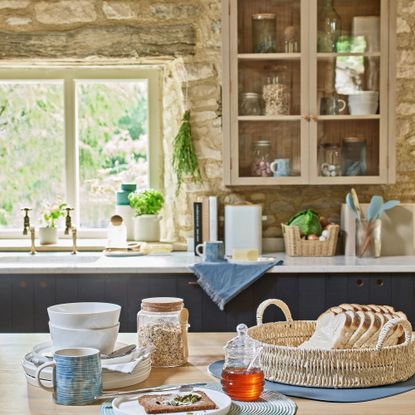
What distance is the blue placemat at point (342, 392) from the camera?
70.5 inches

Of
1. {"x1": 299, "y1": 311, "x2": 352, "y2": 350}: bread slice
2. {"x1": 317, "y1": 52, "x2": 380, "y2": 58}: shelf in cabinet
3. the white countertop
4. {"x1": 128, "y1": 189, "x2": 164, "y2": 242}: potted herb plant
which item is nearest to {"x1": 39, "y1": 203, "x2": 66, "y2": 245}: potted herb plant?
{"x1": 128, "y1": 189, "x2": 164, "y2": 242}: potted herb plant

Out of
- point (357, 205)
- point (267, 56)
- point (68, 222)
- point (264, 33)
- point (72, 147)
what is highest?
point (264, 33)

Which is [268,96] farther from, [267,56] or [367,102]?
[367,102]

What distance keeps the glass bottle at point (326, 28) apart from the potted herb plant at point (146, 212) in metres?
1.27

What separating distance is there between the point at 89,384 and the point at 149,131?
333 cm

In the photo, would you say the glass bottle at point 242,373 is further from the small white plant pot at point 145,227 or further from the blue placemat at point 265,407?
the small white plant pot at point 145,227

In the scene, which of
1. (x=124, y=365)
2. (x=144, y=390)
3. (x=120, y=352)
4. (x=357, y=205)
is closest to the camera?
(x=144, y=390)

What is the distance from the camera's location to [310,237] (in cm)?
436

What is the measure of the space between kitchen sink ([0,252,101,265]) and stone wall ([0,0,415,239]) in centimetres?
66

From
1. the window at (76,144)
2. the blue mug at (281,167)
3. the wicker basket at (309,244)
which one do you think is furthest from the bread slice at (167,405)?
the window at (76,144)

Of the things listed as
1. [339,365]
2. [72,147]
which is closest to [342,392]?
[339,365]

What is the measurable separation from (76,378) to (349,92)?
3.05m

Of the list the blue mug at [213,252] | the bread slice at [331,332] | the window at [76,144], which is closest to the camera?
the bread slice at [331,332]

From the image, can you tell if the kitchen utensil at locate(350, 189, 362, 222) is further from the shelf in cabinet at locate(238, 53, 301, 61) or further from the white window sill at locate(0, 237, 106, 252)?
the white window sill at locate(0, 237, 106, 252)
